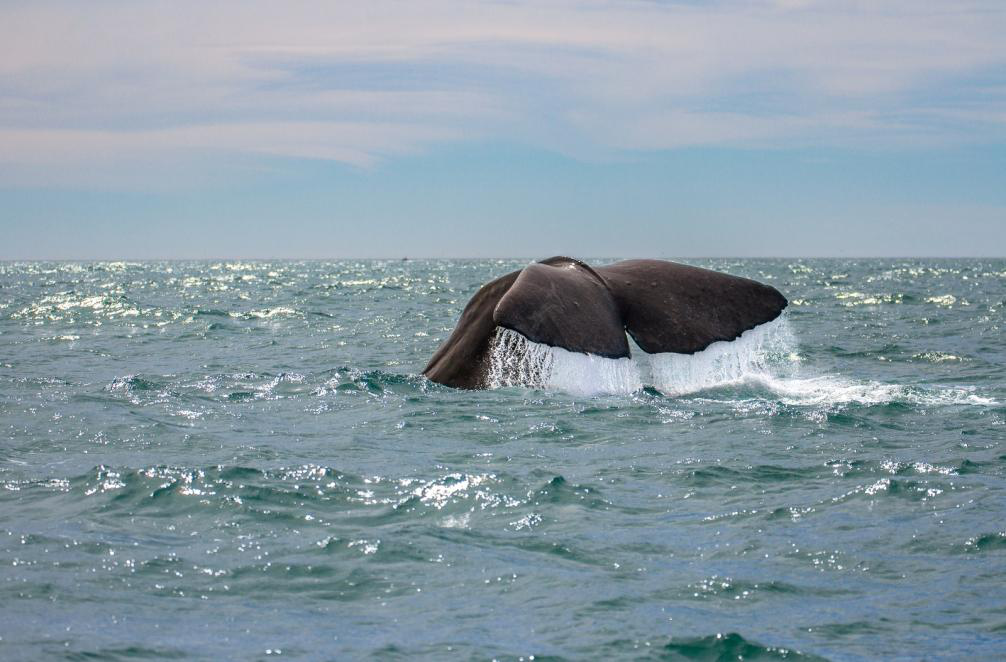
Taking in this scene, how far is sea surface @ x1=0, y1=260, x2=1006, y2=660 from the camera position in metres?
4.76

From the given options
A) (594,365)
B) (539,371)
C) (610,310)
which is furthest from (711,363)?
(539,371)

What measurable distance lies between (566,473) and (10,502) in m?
3.62

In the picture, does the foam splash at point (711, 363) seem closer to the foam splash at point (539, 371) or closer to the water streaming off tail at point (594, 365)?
the water streaming off tail at point (594, 365)

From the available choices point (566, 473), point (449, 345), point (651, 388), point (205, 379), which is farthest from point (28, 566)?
point (205, 379)

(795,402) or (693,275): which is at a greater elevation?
(693,275)

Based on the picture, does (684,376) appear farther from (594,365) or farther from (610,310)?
(610,310)

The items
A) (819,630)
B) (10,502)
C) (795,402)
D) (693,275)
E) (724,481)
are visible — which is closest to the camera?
(819,630)

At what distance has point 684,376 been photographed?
35.9 feet

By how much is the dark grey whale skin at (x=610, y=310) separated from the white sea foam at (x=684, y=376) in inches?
6.5

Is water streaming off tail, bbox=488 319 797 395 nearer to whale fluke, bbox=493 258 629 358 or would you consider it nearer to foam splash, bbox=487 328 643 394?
foam splash, bbox=487 328 643 394

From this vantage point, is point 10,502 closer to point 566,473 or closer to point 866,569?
point 566,473

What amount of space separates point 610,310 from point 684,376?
170 centimetres

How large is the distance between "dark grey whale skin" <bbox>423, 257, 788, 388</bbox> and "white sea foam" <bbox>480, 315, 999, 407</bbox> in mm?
166

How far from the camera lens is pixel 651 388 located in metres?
11.7
